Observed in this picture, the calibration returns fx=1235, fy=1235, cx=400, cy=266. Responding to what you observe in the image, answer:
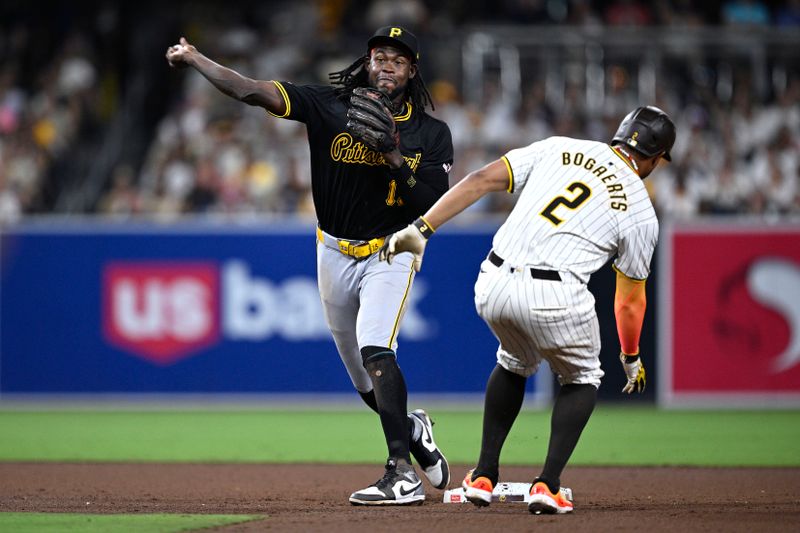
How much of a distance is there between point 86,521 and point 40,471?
8.30 feet

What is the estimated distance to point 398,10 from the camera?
17.2 m

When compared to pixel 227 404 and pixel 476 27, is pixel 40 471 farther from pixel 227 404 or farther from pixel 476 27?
pixel 476 27

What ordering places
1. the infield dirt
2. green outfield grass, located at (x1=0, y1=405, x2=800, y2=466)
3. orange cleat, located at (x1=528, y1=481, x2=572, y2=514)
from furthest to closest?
green outfield grass, located at (x1=0, y1=405, x2=800, y2=466) < orange cleat, located at (x1=528, y1=481, x2=572, y2=514) < the infield dirt

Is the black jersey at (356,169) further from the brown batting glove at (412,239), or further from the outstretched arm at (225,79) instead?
the brown batting glove at (412,239)

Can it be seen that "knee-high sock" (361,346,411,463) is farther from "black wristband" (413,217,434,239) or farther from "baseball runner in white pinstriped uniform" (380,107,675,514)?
"black wristband" (413,217,434,239)

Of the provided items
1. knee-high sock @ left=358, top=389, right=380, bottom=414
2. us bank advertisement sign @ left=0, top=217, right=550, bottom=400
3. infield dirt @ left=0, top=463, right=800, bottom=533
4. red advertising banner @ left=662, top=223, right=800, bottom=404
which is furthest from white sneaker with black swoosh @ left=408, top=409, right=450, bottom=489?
red advertising banner @ left=662, top=223, right=800, bottom=404

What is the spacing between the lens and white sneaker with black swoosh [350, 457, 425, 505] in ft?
20.5

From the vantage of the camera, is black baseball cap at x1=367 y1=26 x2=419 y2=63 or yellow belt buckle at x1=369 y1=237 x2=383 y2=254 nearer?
black baseball cap at x1=367 y1=26 x2=419 y2=63

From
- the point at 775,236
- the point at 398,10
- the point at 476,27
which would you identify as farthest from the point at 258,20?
the point at 775,236

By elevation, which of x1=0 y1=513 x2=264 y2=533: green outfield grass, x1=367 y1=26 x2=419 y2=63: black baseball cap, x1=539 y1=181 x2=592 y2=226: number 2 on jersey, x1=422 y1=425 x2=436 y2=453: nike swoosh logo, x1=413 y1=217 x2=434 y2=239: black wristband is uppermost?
x1=367 y1=26 x2=419 y2=63: black baseball cap

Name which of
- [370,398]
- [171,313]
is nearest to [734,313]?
[171,313]

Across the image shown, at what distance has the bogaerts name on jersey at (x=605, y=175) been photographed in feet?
19.0

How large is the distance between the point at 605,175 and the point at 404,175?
106cm

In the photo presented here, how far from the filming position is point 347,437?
10.3 m
